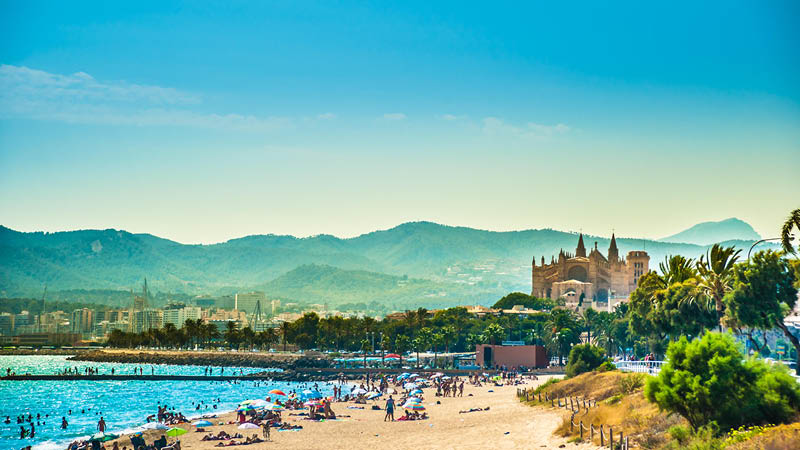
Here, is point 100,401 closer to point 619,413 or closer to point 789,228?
point 619,413

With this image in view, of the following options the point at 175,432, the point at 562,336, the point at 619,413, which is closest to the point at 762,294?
the point at 619,413

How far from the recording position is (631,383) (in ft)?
124

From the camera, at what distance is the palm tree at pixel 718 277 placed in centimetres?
4062

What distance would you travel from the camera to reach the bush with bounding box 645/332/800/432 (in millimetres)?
23406

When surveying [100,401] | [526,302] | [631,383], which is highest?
[526,302]

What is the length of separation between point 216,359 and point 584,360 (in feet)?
338

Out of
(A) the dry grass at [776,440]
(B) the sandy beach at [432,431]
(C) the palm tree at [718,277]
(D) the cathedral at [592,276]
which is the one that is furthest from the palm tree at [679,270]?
(D) the cathedral at [592,276]

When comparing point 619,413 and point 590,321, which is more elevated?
point 590,321

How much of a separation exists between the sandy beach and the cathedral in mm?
135572

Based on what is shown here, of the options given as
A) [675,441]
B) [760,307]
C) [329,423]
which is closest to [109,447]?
[329,423]

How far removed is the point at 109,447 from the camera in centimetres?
4319

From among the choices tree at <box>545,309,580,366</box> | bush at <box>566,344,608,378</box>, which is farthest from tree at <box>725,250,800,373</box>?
tree at <box>545,309,580,366</box>

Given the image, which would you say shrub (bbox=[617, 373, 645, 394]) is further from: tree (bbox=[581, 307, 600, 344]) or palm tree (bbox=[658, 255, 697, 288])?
tree (bbox=[581, 307, 600, 344])

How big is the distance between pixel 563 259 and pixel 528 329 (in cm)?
7105
